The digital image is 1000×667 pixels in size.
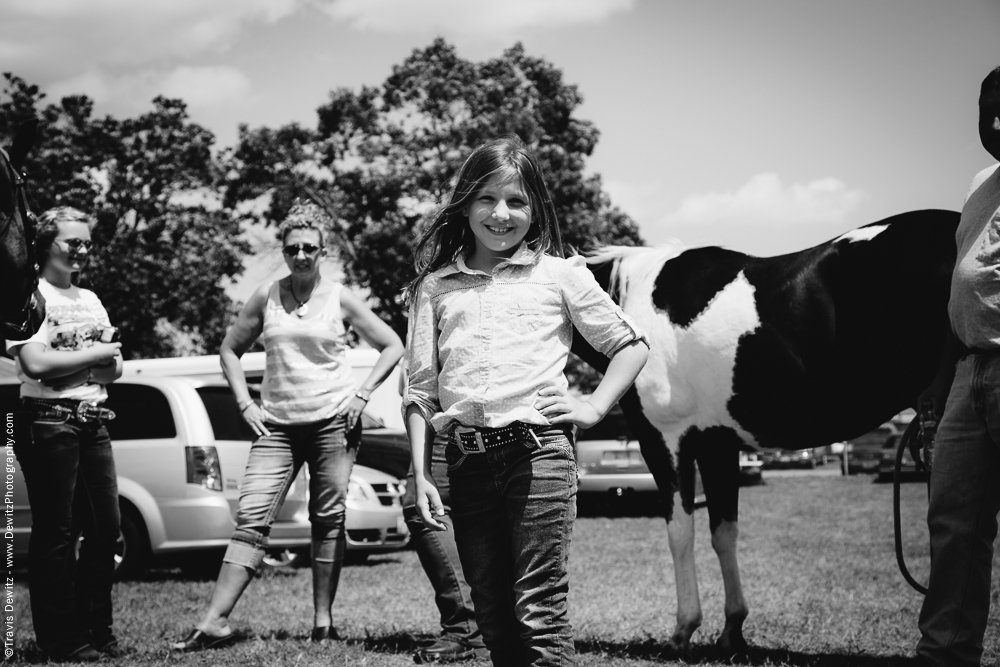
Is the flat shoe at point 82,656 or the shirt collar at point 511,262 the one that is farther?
the flat shoe at point 82,656

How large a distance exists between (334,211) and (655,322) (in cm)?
2032

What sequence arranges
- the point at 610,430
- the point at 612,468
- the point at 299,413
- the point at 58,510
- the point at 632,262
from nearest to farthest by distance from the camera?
the point at 58,510
the point at 299,413
the point at 632,262
the point at 612,468
the point at 610,430

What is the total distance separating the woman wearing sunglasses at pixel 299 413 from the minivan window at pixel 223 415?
325 centimetres

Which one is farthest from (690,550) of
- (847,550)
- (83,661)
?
(847,550)

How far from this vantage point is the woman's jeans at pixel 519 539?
2.37m

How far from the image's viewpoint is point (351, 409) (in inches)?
182

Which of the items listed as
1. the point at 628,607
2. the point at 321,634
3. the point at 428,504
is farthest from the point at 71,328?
the point at 628,607

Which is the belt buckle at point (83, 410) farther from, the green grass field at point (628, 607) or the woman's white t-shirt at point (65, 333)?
the green grass field at point (628, 607)

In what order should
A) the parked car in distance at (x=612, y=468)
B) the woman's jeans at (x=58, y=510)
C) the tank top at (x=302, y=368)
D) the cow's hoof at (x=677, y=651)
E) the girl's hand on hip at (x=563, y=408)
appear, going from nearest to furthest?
1. the girl's hand on hip at (x=563, y=408)
2. the woman's jeans at (x=58, y=510)
3. the cow's hoof at (x=677, y=651)
4. the tank top at (x=302, y=368)
5. the parked car in distance at (x=612, y=468)

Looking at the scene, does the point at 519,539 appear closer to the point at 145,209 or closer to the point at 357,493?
the point at 357,493

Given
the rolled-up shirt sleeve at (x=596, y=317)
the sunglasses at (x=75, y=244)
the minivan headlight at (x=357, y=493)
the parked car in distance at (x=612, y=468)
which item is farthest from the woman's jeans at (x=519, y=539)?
the parked car in distance at (x=612, y=468)

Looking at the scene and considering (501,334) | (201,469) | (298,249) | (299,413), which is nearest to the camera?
(501,334)

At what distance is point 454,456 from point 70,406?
247 centimetres

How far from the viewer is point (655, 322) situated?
4406 mm
